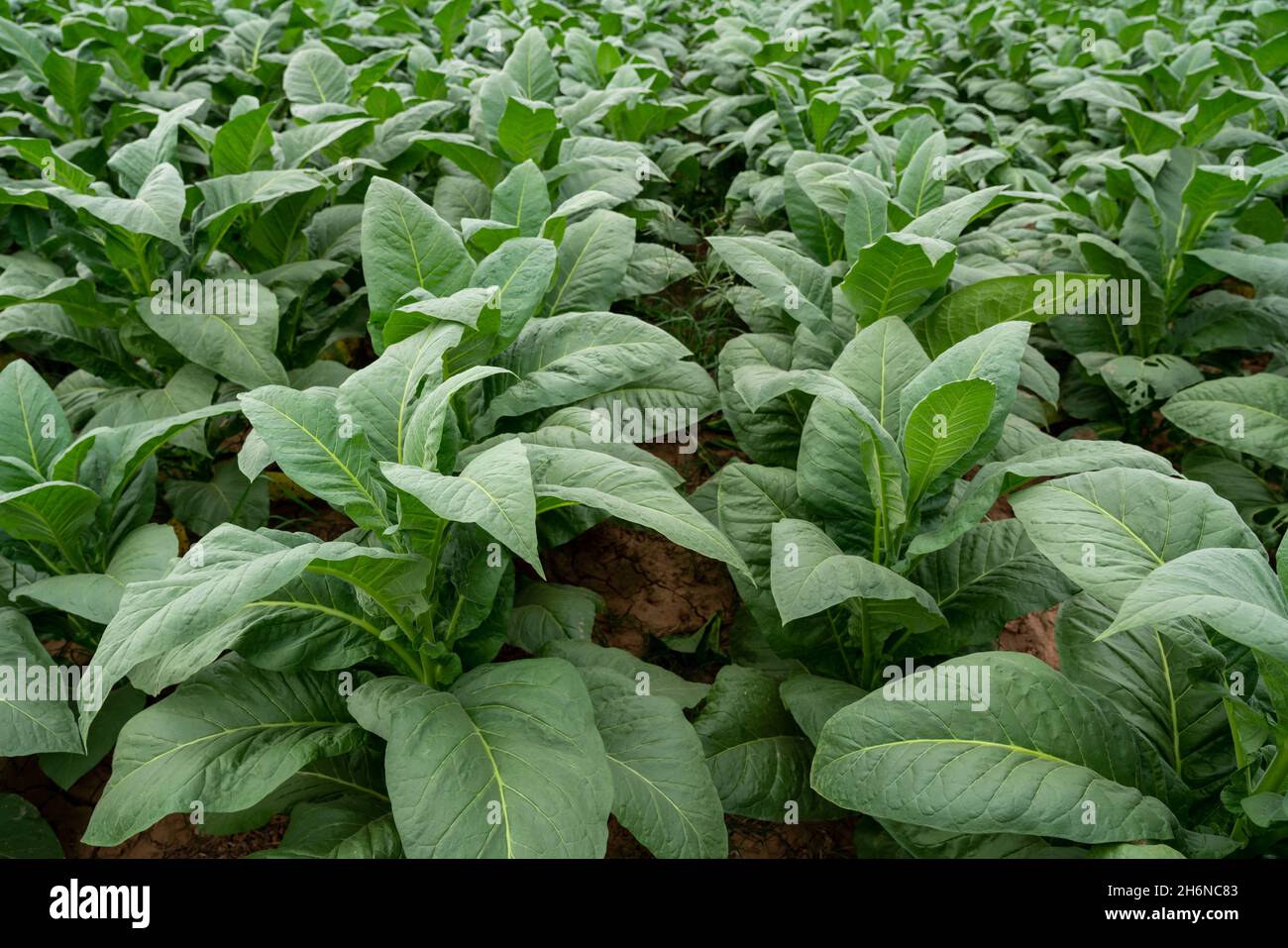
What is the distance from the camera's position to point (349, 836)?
202cm

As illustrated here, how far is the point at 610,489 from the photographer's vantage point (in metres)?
1.93

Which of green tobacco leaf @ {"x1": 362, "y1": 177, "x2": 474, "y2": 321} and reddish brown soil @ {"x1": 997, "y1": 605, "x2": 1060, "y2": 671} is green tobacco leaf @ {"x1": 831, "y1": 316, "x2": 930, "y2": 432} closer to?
reddish brown soil @ {"x1": 997, "y1": 605, "x2": 1060, "y2": 671}

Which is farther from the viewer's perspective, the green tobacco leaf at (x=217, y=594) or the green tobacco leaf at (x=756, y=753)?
the green tobacco leaf at (x=756, y=753)

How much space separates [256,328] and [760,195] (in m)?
2.14

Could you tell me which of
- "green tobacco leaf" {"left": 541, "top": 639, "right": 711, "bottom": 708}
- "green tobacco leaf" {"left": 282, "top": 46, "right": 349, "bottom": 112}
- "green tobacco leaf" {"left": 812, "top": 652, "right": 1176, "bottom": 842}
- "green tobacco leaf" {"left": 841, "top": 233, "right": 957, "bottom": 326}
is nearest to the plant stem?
"green tobacco leaf" {"left": 812, "top": 652, "right": 1176, "bottom": 842}

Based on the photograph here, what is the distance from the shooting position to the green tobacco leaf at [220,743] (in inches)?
70.9

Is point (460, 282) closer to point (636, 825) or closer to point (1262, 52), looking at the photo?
point (636, 825)

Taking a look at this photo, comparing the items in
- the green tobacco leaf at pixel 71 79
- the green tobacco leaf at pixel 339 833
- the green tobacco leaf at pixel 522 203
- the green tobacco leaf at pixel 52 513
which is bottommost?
the green tobacco leaf at pixel 339 833

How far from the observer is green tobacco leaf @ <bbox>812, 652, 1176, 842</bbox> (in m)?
1.66

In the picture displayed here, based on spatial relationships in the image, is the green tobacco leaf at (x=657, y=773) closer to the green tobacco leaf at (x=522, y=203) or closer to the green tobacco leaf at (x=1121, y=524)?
the green tobacco leaf at (x=1121, y=524)

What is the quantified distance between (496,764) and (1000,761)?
935 millimetres

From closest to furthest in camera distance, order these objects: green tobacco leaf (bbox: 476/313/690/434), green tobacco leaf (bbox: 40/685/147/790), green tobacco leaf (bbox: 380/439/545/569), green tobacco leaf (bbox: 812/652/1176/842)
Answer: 1. green tobacco leaf (bbox: 380/439/545/569)
2. green tobacco leaf (bbox: 812/652/1176/842)
3. green tobacco leaf (bbox: 40/685/147/790)
4. green tobacco leaf (bbox: 476/313/690/434)

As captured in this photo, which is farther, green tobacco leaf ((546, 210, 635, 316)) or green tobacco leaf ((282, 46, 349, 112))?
A: green tobacco leaf ((282, 46, 349, 112))

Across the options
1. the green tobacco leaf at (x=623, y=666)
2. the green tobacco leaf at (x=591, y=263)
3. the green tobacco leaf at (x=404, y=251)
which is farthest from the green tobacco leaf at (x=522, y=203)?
the green tobacco leaf at (x=623, y=666)
